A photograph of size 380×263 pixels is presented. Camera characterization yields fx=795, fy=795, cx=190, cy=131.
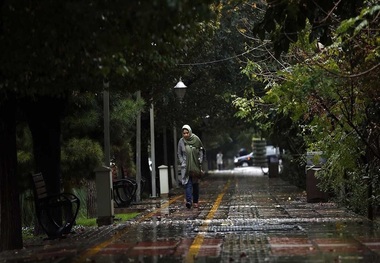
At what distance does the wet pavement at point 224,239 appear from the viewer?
10133 millimetres

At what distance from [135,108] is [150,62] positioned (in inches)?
299

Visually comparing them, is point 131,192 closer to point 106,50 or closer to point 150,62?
point 150,62

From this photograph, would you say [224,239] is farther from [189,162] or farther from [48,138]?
[189,162]

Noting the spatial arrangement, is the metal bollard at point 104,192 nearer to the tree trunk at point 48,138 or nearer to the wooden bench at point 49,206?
the tree trunk at point 48,138

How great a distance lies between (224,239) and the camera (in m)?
12.0

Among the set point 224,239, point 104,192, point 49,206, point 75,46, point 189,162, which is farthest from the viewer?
point 189,162

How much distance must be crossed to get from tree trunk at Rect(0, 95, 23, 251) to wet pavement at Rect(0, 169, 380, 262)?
45 cm

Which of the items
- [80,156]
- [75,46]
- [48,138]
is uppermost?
[75,46]

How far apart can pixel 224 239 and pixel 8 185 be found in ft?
11.3

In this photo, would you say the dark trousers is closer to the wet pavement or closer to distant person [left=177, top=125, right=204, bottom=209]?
distant person [left=177, top=125, right=204, bottom=209]

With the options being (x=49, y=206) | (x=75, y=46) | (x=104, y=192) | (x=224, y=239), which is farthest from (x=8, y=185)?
(x=75, y=46)

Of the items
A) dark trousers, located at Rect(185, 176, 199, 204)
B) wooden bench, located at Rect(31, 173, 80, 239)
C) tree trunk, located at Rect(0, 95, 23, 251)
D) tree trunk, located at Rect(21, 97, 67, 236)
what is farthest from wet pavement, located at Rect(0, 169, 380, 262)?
tree trunk, located at Rect(21, 97, 67, 236)

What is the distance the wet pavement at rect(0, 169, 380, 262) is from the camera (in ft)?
33.2

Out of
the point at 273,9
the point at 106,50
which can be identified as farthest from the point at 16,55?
the point at 273,9
